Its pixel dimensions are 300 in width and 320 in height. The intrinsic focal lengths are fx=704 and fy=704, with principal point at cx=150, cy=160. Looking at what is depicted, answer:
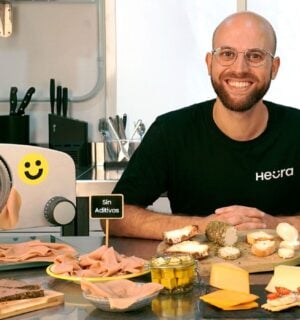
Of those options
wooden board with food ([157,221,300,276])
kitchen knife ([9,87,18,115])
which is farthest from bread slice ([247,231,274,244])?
kitchen knife ([9,87,18,115])

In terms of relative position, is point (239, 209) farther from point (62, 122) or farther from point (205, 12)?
point (205, 12)

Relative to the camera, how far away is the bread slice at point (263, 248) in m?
1.49

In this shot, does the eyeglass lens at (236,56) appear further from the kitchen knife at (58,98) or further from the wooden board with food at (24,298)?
the kitchen knife at (58,98)

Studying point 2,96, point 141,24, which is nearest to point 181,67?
point 141,24

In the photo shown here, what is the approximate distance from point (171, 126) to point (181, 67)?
46.5 inches

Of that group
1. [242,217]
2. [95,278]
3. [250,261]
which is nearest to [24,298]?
[95,278]

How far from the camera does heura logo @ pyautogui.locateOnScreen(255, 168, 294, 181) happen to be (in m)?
2.10

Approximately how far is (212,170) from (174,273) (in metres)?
0.88

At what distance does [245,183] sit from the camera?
2.10 m

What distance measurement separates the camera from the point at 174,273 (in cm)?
127

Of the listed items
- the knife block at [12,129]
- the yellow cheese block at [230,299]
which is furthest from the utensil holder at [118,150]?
the yellow cheese block at [230,299]

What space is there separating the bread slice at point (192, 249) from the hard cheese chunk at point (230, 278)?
0.46ft

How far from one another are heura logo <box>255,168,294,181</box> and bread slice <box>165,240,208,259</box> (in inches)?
25.5

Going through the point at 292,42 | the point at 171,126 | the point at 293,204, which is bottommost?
the point at 293,204
